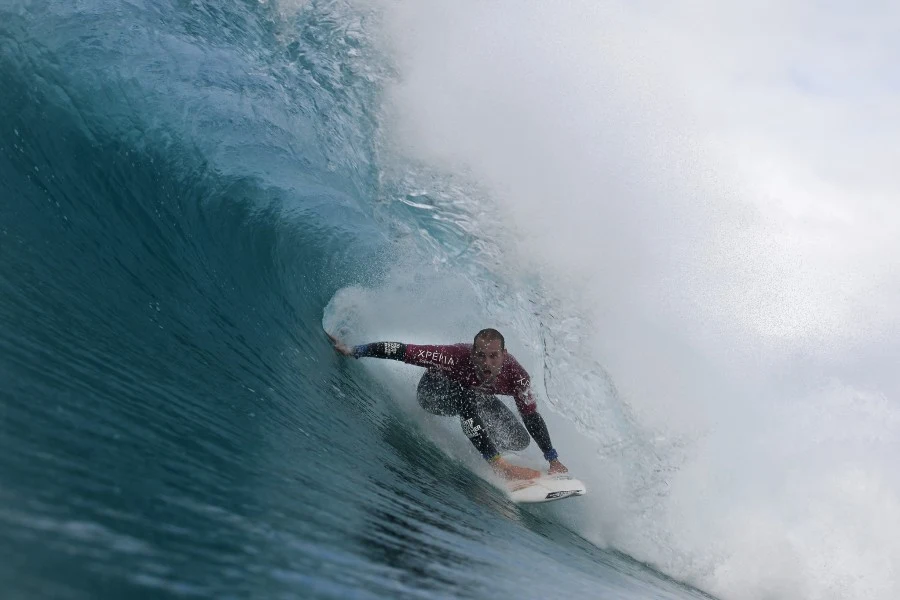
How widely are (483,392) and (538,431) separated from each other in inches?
19.9

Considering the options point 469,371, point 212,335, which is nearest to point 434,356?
point 469,371

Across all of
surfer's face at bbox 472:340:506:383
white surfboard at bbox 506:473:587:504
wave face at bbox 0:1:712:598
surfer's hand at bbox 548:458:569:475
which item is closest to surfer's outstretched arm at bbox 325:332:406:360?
wave face at bbox 0:1:712:598

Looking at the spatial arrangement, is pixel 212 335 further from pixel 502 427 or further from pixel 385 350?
pixel 502 427

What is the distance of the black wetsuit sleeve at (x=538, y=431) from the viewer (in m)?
5.79

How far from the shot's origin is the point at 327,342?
22.9 ft

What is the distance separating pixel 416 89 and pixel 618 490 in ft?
19.2

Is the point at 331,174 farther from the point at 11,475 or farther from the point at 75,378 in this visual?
the point at 11,475

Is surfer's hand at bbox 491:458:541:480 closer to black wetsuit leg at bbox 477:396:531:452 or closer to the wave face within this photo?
the wave face

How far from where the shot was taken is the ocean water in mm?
2434

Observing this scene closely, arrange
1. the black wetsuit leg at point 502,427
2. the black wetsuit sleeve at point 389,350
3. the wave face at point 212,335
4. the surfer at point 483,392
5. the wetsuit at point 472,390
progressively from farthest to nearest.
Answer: the black wetsuit leg at point 502,427, the black wetsuit sleeve at point 389,350, the wetsuit at point 472,390, the surfer at point 483,392, the wave face at point 212,335

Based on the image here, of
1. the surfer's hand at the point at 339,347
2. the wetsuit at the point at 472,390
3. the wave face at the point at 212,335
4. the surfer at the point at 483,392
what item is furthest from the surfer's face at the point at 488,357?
the surfer's hand at the point at 339,347

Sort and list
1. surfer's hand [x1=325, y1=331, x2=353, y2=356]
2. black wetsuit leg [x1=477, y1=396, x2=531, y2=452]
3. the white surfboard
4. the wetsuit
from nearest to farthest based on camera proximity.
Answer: the white surfboard, the wetsuit, black wetsuit leg [x1=477, y1=396, x2=531, y2=452], surfer's hand [x1=325, y1=331, x2=353, y2=356]

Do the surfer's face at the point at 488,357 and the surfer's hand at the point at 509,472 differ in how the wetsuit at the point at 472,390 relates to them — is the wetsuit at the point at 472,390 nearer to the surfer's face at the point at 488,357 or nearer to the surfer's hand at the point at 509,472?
the surfer's hand at the point at 509,472

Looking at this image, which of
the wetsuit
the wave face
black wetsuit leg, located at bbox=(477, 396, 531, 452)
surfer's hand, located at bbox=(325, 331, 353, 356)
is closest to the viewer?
the wave face
